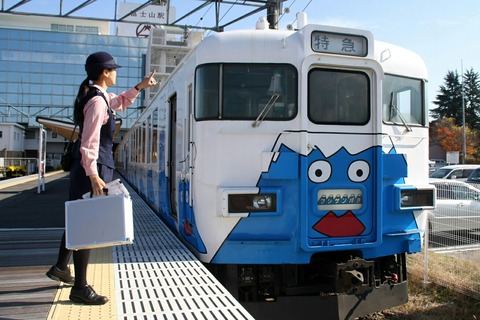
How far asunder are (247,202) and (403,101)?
2111 mm

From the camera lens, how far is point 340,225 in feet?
13.9

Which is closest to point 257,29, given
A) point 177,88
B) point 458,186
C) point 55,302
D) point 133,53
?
point 177,88

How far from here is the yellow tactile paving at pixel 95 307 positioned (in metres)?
3.01

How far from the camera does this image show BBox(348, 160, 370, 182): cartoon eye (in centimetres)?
428

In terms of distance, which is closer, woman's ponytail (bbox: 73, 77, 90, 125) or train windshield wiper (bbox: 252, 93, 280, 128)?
woman's ponytail (bbox: 73, 77, 90, 125)

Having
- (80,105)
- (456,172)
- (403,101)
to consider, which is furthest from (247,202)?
(456,172)

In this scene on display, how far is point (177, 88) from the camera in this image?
5328mm

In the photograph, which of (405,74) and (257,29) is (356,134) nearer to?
(405,74)

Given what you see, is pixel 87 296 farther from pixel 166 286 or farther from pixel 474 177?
pixel 474 177

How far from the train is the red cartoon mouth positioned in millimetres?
11

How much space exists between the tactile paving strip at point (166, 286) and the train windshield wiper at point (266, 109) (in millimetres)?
1393

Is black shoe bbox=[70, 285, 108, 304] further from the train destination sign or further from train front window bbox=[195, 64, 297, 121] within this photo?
the train destination sign

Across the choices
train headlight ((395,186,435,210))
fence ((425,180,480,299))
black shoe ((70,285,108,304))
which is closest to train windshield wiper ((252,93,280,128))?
train headlight ((395,186,435,210))

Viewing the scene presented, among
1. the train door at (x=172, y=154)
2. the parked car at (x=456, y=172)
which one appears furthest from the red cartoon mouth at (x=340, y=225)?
the parked car at (x=456, y=172)
